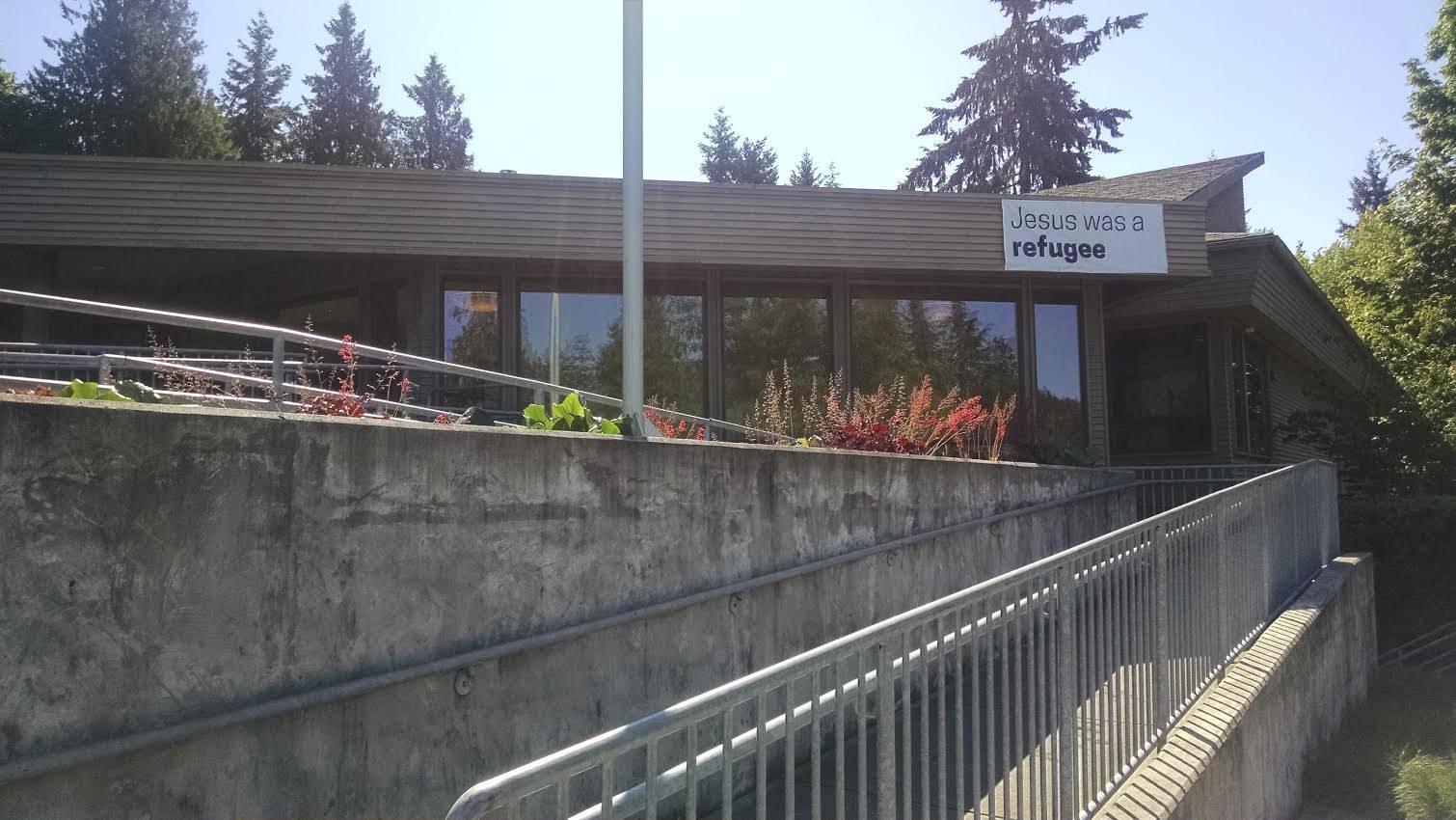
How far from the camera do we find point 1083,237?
15352 millimetres

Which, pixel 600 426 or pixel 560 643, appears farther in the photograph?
pixel 600 426

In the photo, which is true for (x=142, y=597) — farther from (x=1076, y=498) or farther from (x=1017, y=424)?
(x=1017, y=424)

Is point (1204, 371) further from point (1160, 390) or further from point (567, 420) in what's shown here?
point (567, 420)

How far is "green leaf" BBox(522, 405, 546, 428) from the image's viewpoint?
6.94 metres

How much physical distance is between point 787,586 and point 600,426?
150 cm

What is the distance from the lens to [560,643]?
17.3 ft

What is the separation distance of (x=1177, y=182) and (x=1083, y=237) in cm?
861

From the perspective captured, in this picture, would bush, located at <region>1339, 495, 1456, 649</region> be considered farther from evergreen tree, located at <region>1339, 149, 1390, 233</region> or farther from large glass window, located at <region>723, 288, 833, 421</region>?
evergreen tree, located at <region>1339, 149, 1390, 233</region>

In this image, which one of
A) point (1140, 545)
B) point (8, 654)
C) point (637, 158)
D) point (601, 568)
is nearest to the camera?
point (8, 654)

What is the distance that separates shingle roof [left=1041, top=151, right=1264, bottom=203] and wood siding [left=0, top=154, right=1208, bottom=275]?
6302 millimetres

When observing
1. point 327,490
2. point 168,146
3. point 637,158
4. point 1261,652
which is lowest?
point 1261,652

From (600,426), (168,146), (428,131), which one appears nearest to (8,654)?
(600,426)

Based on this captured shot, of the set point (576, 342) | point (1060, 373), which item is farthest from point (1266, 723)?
point (1060, 373)

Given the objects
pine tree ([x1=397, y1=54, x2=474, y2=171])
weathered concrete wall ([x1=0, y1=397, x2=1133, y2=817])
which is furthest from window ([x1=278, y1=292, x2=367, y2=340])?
pine tree ([x1=397, y1=54, x2=474, y2=171])
